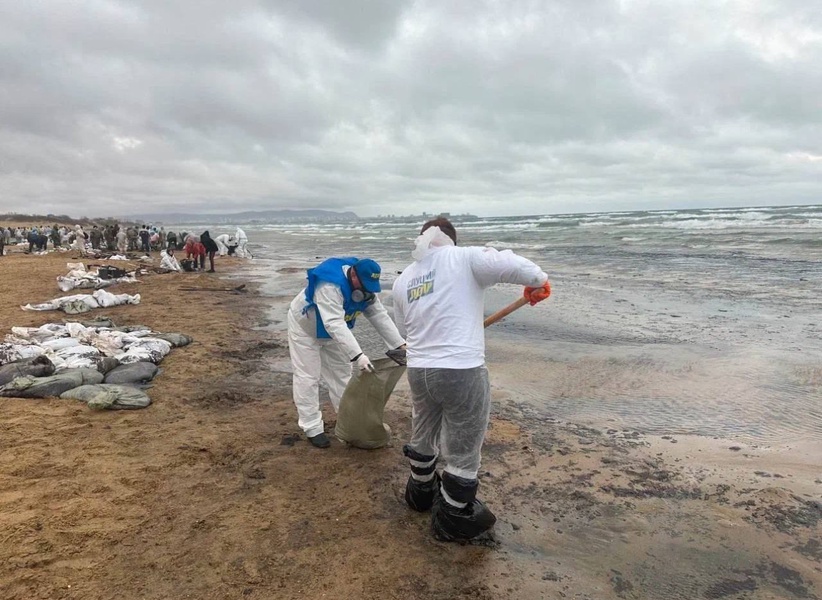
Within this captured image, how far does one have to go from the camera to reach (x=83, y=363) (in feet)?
18.3

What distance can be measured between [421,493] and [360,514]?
1.36ft

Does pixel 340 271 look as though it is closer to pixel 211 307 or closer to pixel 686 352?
pixel 686 352

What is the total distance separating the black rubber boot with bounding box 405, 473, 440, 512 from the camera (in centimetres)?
329

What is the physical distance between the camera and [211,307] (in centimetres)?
1097

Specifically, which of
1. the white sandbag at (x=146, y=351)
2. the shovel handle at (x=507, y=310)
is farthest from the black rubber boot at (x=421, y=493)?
the white sandbag at (x=146, y=351)

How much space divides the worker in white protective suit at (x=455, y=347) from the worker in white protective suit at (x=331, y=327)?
795 mm

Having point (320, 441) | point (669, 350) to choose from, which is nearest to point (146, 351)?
point (320, 441)

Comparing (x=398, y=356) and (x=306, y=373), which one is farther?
(x=306, y=373)

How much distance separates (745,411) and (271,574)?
4.58 metres

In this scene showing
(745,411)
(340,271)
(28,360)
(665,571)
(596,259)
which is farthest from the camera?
(596,259)

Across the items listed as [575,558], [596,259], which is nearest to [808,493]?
[575,558]

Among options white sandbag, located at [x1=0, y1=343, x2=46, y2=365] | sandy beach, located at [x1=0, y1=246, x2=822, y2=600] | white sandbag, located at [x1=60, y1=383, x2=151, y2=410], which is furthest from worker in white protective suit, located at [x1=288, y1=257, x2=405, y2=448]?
white sandbag, located at [x1=0, y1=343, x2=46, y2=365]

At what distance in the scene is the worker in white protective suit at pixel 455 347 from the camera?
2.81 m

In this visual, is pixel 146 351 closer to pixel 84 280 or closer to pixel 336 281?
pixel 336 281
